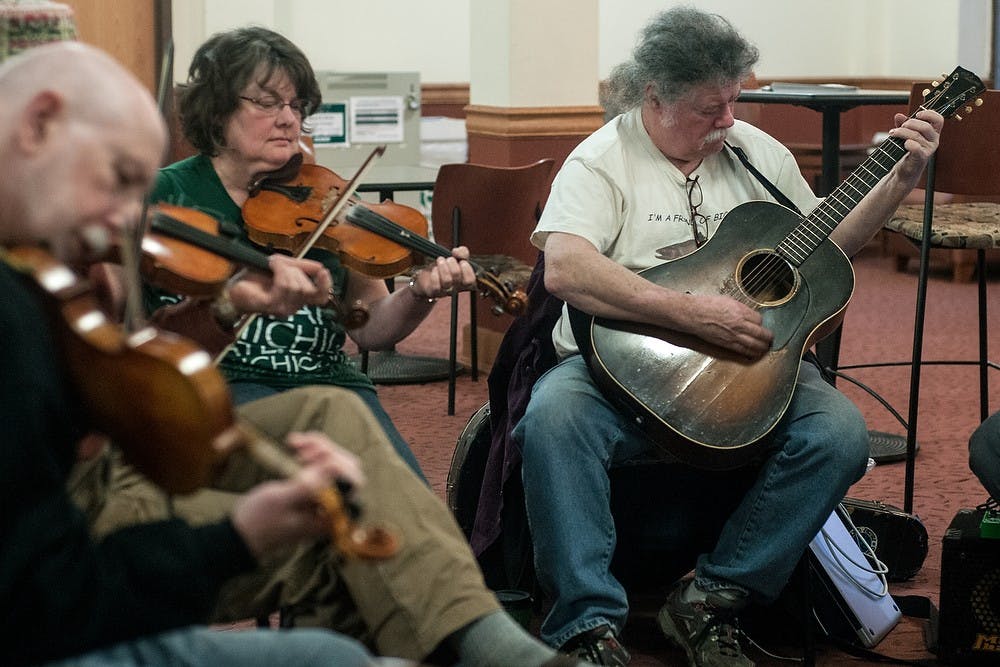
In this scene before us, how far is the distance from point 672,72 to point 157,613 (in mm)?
1693

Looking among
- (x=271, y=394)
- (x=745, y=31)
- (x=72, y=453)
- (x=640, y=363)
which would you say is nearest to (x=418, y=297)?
(x=271, y=394)

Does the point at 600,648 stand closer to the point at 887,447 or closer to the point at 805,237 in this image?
the point at 805,237

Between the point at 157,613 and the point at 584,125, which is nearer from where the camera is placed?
the point at 157,613

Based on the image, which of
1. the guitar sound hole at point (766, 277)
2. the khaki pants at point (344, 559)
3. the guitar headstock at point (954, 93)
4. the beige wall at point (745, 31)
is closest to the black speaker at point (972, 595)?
the guitar sound hole at point (766, 277)

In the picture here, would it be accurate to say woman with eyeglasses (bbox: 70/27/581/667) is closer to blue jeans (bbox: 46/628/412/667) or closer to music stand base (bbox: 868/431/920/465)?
blue jeans (bbox: 46/628/412/667)

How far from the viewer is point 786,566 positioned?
2.34m

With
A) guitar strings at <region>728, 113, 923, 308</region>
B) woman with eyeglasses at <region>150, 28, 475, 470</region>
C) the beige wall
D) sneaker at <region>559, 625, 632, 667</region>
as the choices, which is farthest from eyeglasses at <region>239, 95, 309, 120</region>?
the beige wall

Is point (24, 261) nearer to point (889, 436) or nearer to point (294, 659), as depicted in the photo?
point (294, 659)

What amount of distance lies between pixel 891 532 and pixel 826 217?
2.34 ft

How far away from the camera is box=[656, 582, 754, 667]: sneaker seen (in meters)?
2.35

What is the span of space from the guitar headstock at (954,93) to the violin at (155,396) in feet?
6.06

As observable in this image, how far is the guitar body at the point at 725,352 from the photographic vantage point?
7.56 ft

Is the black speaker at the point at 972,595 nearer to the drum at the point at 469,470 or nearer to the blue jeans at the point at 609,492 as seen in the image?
the blue jeans at the point at 609,492

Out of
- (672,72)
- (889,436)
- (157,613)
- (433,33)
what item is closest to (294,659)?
(157,613)
